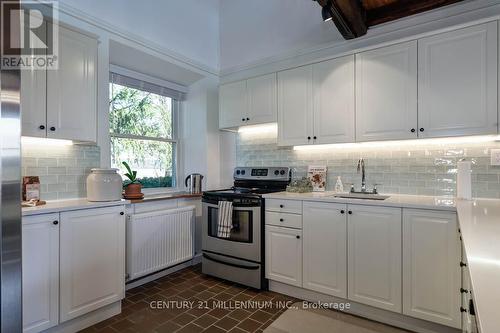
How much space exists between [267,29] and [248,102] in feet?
3.28

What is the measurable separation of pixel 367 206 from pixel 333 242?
0.43 metres

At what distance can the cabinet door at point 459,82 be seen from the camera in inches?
78.7

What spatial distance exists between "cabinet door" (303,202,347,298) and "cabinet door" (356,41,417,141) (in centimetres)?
79

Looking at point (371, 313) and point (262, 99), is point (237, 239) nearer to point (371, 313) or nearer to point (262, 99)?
point (371, 313)

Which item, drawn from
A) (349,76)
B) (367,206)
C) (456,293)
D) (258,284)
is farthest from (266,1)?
(456,293)

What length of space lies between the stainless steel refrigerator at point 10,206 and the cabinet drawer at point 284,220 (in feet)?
6.89

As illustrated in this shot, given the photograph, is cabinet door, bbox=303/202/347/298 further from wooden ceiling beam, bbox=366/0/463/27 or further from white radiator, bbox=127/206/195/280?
wooden ceiling beam, bbox=366/0/463/27

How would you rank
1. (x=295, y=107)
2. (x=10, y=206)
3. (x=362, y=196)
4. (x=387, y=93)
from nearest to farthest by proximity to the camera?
1. (x=10, y=206)
2. (x=387, y=93)
3. (x=362, y=196)
4. (x=295, y=107)

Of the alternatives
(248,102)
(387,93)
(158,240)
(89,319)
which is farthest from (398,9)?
(89,319)

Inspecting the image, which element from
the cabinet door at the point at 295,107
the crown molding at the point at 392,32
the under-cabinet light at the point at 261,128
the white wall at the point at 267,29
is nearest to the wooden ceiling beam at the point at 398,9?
the crown molding at the point at 392,32

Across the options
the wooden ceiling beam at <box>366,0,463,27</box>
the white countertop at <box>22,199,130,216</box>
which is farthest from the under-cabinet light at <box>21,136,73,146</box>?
the wooden ceiling beam at <box>366,0,463,27</box>

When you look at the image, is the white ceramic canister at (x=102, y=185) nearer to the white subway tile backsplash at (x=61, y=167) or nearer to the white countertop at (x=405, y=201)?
the white subway tile backsplash at (x=61, y=167)

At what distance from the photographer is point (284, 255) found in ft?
8.50

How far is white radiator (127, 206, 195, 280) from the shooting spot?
265 cm
